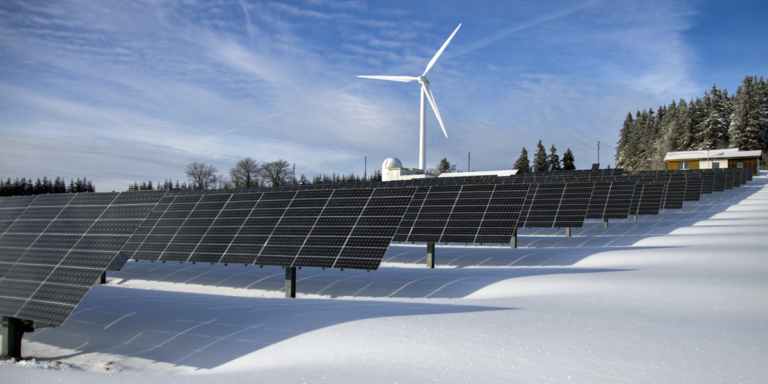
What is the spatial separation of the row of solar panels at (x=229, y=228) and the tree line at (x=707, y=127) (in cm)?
9871

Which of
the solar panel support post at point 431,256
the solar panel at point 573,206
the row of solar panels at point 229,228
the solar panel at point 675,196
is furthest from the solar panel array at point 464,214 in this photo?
the solar panel at point 675,196

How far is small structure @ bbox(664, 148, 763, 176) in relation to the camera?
83750 millimetres

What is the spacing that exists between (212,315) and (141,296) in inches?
175

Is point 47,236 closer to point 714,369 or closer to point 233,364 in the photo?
point 233,364

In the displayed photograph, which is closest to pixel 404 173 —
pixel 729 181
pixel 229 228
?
pixel 729 181

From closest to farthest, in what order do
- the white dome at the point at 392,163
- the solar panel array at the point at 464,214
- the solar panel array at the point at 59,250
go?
the solar panel array at the point at 59,250
the solar panel array at the point at 464,214
the white dome at the point at 392,163

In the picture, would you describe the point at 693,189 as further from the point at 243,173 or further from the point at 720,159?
the point at 243,173

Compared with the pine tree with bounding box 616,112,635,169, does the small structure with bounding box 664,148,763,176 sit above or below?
below

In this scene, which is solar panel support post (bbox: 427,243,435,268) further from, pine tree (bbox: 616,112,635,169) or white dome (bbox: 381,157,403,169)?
pine tree (bbox: 616,112,635,169)

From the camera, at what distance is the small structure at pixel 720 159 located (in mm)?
83750

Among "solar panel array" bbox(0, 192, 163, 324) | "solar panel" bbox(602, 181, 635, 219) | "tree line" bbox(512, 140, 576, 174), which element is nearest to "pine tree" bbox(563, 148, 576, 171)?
"tree line" bbox(512, 140, 576, 174)

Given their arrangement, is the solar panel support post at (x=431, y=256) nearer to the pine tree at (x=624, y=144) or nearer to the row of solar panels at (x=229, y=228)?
the row of solar panels at (x=229, y=228)

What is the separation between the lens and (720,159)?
283ft

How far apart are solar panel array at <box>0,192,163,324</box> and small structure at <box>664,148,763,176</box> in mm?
101042
